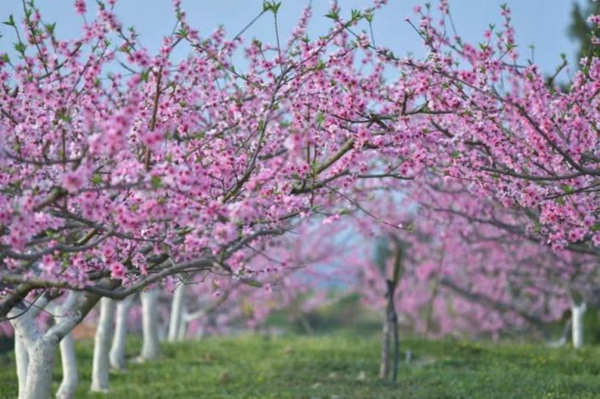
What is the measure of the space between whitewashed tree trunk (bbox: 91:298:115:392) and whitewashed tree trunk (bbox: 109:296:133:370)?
5.12 ft

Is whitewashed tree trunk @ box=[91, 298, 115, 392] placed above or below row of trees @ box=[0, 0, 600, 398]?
below

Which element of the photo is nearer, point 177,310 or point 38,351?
point 38,351

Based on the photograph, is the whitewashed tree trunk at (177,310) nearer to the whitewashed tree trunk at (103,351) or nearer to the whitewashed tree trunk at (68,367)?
the whitewashed tree trunk at (103,351)

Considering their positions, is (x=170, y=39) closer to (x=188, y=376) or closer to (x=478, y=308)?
(x=188, y=376)

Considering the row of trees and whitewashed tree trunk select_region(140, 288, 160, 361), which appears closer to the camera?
the row of trees

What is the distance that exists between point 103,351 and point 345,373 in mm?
4163

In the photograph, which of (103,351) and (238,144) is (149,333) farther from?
(238,144)

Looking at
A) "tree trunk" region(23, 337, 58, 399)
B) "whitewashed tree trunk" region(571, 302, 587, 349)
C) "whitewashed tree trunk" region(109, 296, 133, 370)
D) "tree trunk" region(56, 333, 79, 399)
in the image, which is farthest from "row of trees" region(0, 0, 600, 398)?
"whitewashed tree trunk" region(571, 302, 587, 349)

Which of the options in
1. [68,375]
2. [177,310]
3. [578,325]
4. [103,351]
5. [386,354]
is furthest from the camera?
[177,310]

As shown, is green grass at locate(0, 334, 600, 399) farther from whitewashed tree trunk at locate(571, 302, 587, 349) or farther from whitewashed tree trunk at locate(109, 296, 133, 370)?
whitewashed tree trunk at locate(571, 302, 587, 349)

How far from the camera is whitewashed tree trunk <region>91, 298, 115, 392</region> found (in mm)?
12992

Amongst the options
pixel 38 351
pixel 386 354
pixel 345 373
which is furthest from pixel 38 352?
pixel 345 373

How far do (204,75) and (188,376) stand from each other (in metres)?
7.14

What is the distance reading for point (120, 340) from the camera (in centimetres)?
1588
